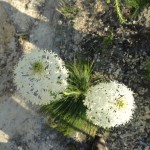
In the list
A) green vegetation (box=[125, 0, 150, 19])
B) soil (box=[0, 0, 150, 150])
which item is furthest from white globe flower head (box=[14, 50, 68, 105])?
green vegetation (box=[125, 0, 150, 19])

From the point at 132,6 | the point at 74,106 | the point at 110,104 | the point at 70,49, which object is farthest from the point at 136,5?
the point at 110,104

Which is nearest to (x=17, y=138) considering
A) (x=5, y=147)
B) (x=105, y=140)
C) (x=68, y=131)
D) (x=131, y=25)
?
(x=5, y=147)

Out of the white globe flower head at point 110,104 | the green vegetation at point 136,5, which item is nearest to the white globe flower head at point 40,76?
the white globe flower head at point 110,104

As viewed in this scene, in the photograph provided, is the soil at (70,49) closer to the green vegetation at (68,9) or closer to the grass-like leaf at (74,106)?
the green vegetation at (68,9)

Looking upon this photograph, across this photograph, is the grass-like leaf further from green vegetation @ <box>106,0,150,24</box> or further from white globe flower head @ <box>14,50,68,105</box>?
green vegetation @ <box>106,0,150,24</box>

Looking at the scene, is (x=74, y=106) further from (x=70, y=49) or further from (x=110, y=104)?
(x=110, y=104)

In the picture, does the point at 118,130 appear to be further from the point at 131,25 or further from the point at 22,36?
the point at 22,36
